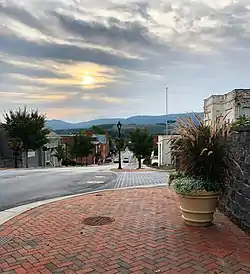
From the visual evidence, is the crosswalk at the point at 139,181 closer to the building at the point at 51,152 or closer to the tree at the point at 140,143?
the tree at the point at 140,143

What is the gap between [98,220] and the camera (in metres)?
5.76

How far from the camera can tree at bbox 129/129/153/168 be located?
3594cm

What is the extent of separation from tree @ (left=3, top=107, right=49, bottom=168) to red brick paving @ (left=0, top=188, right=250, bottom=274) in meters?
22.5

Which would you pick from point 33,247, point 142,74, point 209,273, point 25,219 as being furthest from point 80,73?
point 209,273

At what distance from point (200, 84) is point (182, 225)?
11440 mm

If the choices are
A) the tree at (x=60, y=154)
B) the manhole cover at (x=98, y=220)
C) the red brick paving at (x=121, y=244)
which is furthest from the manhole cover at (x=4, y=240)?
the tree at (x=60, y=154)

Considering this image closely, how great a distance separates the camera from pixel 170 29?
11250mm

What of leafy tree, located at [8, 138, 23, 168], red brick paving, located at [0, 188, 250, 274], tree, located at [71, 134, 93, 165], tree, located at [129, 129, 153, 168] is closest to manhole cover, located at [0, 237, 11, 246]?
red brick paving, located at [0, 188, 250, 274]

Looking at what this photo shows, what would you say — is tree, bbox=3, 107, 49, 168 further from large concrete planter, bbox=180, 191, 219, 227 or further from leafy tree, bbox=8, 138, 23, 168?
large concrete planter, bbox=180, 191, 219, 227

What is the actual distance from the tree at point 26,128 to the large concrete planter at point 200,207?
24.7 metres

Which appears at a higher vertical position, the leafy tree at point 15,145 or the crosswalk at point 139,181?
the leafy tree at point 15,145

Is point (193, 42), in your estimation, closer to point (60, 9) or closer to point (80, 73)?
point (60, 9)

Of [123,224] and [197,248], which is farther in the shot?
[123,224]

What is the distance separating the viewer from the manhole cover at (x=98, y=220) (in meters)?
5.55
